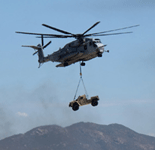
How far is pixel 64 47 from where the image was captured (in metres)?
59.9

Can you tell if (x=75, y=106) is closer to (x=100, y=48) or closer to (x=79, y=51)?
(x=79, y=51)

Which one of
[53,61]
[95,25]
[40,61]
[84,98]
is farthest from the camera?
[40,61]

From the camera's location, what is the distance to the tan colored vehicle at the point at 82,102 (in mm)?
58031

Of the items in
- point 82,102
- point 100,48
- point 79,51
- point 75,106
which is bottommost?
point 75,106

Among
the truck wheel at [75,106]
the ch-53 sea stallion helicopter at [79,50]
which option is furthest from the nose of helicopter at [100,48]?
the truck wheel at [75,106]

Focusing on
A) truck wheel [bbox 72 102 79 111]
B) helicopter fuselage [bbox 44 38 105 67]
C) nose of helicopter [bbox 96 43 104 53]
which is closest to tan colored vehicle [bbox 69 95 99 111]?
truck wheel [bbox 72 102 79 111]

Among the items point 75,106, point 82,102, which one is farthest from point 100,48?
point 75,106

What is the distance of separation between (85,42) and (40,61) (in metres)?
17.4

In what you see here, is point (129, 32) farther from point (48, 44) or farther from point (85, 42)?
point (48, 44)

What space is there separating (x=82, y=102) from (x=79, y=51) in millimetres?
9989

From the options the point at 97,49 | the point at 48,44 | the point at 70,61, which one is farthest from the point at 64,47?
the point at 48,44

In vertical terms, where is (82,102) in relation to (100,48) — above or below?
below

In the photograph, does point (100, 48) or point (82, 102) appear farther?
point (82, 102)

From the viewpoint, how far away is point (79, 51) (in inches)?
2239
